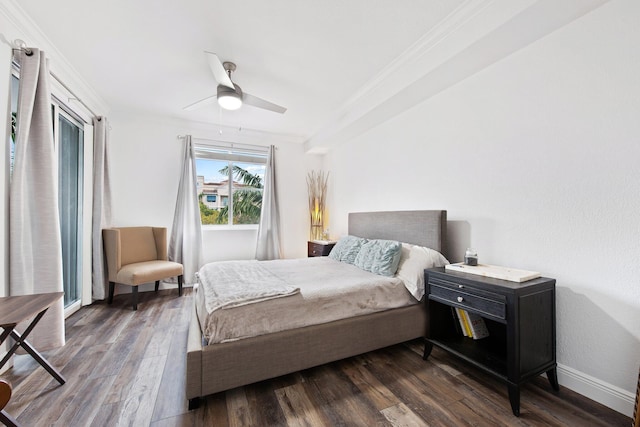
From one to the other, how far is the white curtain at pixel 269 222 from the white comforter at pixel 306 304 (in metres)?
1.93

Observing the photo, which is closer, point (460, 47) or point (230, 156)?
point (460, 47)

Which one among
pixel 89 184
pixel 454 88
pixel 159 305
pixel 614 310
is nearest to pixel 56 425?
pixel 159 305

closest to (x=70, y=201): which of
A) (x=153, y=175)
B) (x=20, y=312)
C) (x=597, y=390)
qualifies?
(x=153, y=175)

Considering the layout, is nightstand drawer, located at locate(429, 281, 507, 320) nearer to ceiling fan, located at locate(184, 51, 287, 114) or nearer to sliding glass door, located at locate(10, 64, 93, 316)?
ceiling fan, located at locate(184, 51, 287, 114)

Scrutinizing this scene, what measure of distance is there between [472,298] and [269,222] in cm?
343

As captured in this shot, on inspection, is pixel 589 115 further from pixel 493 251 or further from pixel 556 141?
pixel 493 251

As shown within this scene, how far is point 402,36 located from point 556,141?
1361 mm

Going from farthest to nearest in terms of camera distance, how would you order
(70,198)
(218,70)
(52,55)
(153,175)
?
(153,175)
(70,198)
(52,55)
(218,70)

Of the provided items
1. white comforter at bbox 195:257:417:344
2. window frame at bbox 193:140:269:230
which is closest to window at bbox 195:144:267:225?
window frame at bbox 193:140:269:230

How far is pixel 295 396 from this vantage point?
5.35 ft

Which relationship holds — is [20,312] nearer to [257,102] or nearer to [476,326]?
[257,102]

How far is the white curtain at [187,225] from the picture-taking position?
13.2 ft

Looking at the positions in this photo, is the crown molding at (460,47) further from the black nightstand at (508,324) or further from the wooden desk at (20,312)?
the wooden desk at (20,312)

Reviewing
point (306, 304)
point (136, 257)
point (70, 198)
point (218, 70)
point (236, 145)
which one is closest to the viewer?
point (306, 304)
